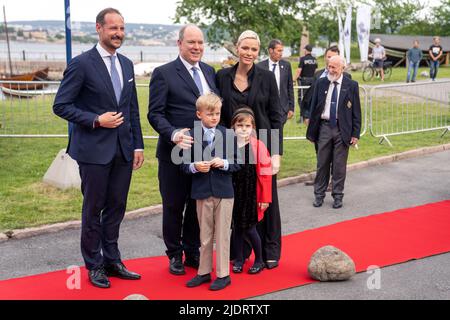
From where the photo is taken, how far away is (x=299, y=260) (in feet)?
19.5

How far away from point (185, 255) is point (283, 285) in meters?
1.04

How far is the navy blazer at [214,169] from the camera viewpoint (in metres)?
5.13

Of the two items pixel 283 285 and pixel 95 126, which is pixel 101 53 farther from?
pixel 283 285

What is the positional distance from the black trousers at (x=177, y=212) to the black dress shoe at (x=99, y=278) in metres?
0.66

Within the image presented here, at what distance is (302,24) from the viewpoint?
16250 mm

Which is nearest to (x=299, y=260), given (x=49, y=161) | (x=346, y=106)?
(x=346, y=106)

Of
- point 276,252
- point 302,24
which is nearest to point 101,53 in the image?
point 276,252

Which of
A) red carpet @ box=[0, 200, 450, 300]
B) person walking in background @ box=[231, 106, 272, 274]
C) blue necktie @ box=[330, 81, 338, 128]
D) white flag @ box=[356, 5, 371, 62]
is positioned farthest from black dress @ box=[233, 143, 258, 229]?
white flag @ box=[356, 5, 371, 62]

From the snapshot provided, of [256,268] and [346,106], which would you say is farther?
[346,106]

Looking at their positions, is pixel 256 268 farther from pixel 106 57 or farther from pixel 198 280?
pixel 106 57

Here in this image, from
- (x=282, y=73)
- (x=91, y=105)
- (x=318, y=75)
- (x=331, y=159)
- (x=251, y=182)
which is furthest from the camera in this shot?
(x=318, y=75)

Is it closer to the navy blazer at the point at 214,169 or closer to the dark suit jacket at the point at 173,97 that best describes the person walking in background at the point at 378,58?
the dark suit jacket at the point at 173,97

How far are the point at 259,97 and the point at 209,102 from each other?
2.09 feet

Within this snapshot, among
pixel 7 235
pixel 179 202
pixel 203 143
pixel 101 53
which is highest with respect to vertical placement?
pixel 101 53
